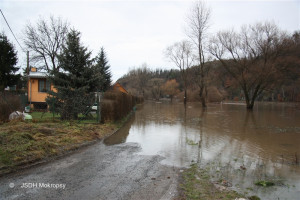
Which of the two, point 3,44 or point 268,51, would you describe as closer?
point 3,44

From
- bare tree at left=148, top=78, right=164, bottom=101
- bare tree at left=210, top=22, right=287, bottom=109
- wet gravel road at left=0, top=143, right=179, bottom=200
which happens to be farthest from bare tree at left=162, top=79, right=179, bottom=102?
wet gravel road at left=0, top=143, right=179, bottom=200

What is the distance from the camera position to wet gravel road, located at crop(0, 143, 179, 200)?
162 inches

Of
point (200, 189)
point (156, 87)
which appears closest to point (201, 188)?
point (200, 189)

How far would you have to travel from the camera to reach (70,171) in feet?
17.7

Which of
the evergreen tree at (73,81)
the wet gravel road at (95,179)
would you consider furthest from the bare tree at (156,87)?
the wet gravel road at (95,179)

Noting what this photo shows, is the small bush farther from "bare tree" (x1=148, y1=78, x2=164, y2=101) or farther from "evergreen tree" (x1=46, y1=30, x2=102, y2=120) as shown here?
"bare tree" (x1=148, y1=78, x2=164, y2=101)

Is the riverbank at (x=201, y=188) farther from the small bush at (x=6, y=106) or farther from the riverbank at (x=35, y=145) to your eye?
the small bush at (x=6, y=106)

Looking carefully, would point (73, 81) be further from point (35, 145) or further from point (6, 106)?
point (35, 145)

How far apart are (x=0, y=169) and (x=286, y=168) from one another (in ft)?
23.4

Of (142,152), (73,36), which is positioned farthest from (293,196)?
(73,36)

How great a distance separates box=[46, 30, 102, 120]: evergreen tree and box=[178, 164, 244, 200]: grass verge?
9431mm

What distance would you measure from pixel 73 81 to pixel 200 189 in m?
11.5

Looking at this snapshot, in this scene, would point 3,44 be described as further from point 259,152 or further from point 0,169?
point 259,152

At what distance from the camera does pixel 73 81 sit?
13773mm
